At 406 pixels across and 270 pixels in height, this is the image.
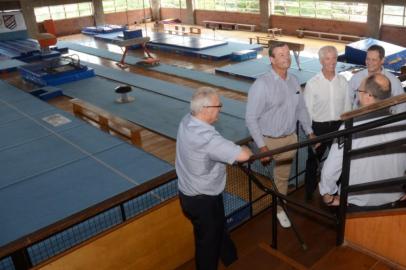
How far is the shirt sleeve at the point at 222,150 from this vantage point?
2357 mm

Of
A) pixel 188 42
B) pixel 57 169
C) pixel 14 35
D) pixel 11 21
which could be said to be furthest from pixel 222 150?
pixel 11 21

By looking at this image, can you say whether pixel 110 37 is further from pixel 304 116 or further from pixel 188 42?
pixel 304 116

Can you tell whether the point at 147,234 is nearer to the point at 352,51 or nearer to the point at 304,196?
the point at 304,196

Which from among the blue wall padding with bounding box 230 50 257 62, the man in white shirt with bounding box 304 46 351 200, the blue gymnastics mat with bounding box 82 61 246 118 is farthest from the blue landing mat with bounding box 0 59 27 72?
the man in white shirt with bounding box 304 46 351 200

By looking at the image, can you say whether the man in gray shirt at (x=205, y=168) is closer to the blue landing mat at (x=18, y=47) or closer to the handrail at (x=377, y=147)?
the handrail at (x=377, y=147)

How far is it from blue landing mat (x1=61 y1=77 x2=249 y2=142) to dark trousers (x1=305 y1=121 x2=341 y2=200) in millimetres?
2955

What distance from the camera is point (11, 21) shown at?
19844mm

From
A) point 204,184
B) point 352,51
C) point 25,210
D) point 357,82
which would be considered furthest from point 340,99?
point 352,51

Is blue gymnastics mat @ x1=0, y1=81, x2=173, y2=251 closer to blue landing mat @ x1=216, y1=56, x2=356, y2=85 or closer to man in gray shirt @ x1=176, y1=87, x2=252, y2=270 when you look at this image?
man in gray shirt @ x1=176, y1=87, x2=252, y2=270

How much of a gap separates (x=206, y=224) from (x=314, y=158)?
5.03 feet

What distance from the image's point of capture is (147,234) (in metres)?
3.06

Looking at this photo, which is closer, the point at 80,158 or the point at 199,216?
the point at 199,216

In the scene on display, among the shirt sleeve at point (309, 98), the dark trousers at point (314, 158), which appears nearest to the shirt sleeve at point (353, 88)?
the dark trousers at point (314, 158)

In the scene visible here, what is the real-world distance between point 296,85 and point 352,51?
10095 millimetres
